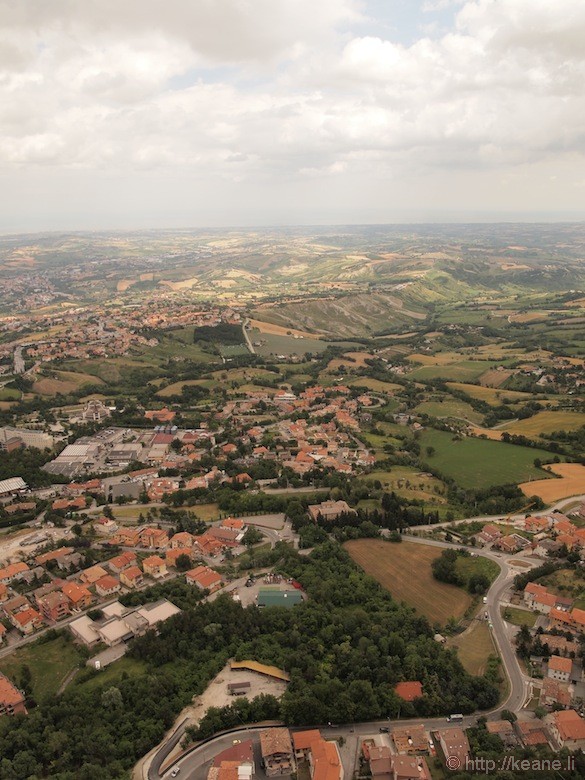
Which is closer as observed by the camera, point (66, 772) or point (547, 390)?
point (66, 772)

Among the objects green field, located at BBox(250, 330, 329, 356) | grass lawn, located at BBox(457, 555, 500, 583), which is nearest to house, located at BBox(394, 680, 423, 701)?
grass lawn, located at BBox(457, 555, 500, 583)

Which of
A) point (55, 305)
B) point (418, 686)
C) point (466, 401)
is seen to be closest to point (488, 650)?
point (418, 686)

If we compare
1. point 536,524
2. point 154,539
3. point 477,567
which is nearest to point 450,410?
point 536,524

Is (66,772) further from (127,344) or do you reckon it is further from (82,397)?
(127,344)

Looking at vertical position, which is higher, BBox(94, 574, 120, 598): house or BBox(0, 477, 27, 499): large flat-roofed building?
BBox(0, 477, 27, 499): large flat-roofed building

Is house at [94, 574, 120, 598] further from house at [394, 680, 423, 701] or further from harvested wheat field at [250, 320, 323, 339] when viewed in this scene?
harvested wheat field at [250, 320, 323, 339]

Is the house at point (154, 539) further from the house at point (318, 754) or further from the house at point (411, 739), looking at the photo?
the house at point (411, 739)
